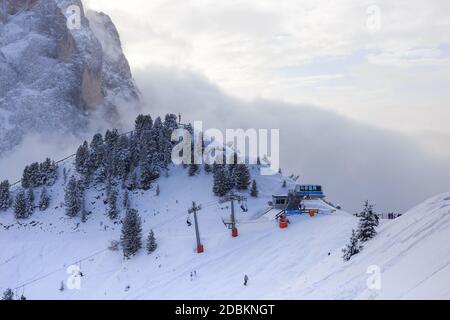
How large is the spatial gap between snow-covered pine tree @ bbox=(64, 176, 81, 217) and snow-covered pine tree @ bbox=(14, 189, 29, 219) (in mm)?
6278

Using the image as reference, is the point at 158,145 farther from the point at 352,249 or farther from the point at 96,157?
the point at 352,249

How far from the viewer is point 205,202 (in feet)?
223

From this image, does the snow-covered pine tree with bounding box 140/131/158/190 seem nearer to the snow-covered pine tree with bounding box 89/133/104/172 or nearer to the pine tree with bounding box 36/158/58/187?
Answer: the snow-covered pine tree with bounding box 89/133/104/172

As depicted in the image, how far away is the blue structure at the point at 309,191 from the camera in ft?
207

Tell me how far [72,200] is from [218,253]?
1218 inches

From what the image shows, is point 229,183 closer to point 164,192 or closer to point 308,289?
point 164,192

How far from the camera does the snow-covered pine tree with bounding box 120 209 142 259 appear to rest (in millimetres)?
56219

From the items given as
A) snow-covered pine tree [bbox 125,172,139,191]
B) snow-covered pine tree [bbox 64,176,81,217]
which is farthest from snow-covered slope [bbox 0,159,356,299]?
snow-covered pine tree [bbox 125,172,139,191]

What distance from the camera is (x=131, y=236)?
56.4 m

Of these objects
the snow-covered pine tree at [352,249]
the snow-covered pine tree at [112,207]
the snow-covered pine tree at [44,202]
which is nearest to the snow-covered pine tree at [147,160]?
the snow-covered pine tree at [112,207]

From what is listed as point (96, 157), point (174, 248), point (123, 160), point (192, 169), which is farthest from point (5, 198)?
point (174, 248)
